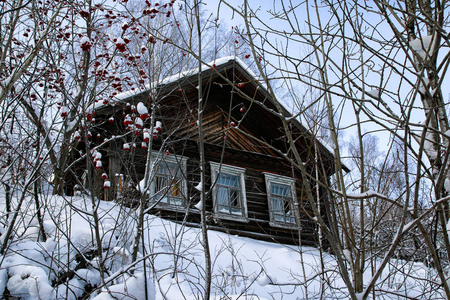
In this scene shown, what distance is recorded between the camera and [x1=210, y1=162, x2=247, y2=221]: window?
352 inches

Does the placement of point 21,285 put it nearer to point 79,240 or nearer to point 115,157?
point 79,240

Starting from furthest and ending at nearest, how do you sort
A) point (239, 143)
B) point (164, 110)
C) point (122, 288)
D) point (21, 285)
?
point (239, 143), point (164, 110), point (21, 285), point (122, 288)

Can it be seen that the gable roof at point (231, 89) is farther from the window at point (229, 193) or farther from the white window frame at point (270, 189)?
the window at point (229, 193)

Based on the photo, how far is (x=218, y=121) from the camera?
10.4 metres

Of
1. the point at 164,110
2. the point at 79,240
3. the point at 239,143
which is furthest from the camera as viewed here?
the point at 239,143

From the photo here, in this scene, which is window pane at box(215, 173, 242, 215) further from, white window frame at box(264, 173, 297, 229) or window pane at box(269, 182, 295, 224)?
window pane at box(269, 182, 295, 224)

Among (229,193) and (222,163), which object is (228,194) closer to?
(229,193)

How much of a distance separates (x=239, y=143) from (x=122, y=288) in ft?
25.1

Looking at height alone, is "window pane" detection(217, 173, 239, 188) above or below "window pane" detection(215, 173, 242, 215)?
above

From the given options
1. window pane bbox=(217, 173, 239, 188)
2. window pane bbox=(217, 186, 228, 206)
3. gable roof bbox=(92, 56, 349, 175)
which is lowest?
window pane bbox=(217, 186, 228, 206)

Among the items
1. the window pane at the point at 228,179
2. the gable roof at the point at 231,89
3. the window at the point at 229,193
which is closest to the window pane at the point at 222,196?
the window at the point at 229,193

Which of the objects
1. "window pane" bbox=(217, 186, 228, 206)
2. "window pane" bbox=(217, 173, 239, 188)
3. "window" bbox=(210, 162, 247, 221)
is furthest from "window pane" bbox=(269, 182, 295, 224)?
"window pane" bbox=(217, 186, 228, 206)

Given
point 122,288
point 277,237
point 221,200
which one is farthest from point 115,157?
point 122,288

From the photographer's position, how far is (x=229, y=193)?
934 cm
